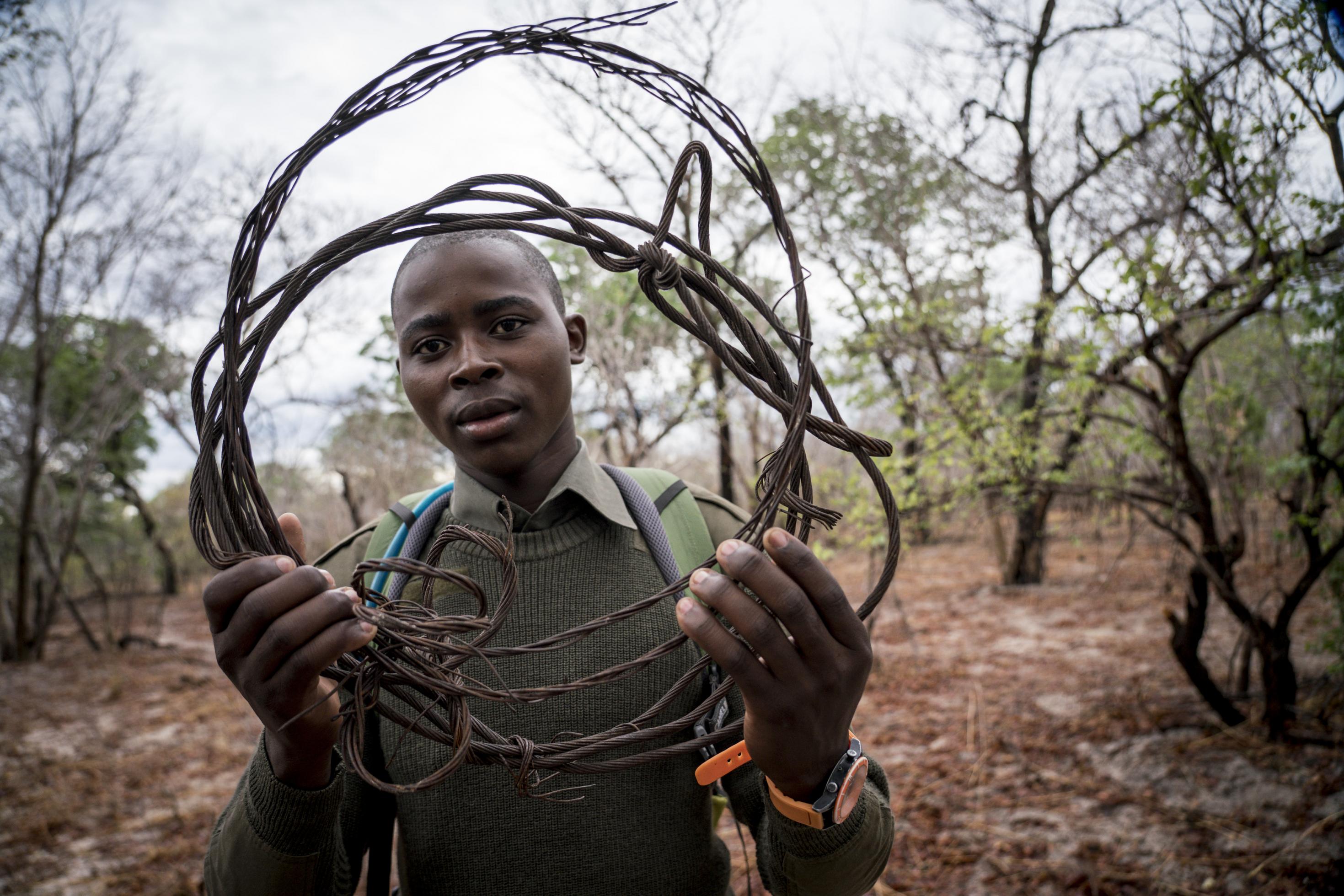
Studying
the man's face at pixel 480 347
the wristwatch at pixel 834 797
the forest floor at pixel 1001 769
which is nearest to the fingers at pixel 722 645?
the wristwatch at pixel 834 797

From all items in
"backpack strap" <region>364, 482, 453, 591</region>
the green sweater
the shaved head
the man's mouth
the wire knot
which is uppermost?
the shaved head

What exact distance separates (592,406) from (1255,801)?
22.1 feet

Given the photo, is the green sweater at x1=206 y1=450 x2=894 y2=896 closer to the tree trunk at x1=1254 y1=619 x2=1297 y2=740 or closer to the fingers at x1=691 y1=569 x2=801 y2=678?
the fingers at x1=691 y1=569 x2=801 y2=678

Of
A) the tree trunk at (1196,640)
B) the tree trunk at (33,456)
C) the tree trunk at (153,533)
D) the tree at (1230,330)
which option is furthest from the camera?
the tree trunk at (153,533)

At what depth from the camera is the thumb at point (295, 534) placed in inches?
49.9

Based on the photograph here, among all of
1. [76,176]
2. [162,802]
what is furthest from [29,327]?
[162,802]

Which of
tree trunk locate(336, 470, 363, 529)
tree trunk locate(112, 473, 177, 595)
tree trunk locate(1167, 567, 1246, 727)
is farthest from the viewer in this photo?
tree trunk locate(112, 473, 177, 595)

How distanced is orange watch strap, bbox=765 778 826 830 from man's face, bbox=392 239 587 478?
867 mm

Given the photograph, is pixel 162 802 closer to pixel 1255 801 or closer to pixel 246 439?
pixel 246 439

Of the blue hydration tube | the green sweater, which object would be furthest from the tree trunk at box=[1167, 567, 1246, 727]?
the blue hydration tube

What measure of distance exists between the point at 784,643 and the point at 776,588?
0.09 m

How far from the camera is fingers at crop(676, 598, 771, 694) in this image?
1.01 metres

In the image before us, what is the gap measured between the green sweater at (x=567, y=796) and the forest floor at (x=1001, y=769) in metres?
0.78

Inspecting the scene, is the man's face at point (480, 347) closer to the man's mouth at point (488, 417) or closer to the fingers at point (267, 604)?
the man's mouth at point (488, 417)
